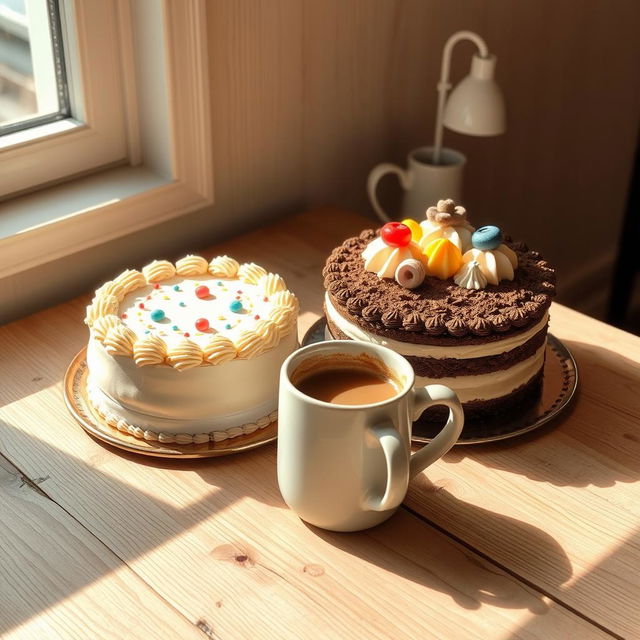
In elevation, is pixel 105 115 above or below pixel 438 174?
above

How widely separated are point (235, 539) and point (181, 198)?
1.85 feet

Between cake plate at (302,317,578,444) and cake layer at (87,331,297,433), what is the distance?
14 centimetres

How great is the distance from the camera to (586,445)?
920mm

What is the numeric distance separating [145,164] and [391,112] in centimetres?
45

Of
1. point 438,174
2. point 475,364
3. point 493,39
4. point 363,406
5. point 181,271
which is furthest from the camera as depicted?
point 493,39

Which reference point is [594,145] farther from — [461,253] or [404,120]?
[461,253]

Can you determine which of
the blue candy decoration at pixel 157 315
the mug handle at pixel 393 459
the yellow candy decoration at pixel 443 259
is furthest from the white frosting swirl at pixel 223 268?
the mug handle at pixel 393 459

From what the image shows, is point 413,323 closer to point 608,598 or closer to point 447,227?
point 447,227

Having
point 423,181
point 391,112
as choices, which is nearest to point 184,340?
point 423,181

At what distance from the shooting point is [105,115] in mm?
1196

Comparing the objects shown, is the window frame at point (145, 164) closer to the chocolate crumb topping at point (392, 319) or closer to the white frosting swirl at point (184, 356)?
the white frosting swirl at point (184, 356)

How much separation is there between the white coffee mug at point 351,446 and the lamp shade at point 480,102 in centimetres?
67

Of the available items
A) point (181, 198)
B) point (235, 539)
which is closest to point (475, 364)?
point (235, 539)

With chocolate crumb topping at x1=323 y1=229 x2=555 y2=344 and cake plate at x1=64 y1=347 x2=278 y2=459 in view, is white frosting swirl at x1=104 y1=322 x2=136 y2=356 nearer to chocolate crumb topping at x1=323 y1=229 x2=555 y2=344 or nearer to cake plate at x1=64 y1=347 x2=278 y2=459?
cake plate at x1=64 y1=347 x2=278 y2=459
